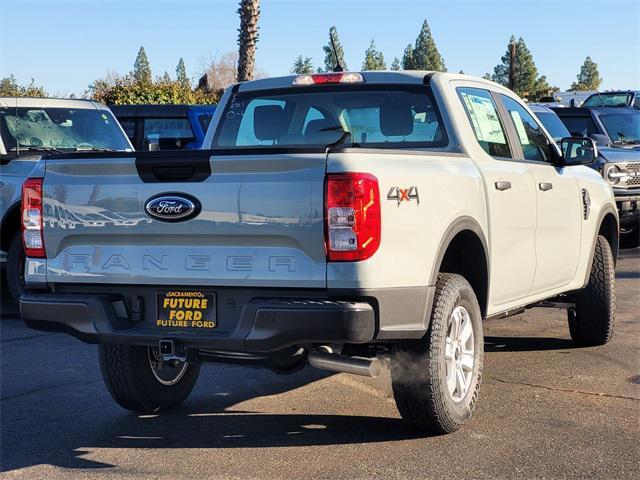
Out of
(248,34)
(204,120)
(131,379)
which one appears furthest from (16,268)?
(248,34)

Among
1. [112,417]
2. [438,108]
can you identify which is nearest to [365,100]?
[438,108]

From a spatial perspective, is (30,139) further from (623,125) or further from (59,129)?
(623,125)

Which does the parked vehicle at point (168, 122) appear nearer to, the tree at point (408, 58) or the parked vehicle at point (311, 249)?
the parked vehicle at point (311, 249)

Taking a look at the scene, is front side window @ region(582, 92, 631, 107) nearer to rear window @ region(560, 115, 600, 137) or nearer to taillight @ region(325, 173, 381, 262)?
rear window @ region(560, 115, 600, 137)

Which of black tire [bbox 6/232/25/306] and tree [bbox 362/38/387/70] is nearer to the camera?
black tire [bbox 6/232/25/306]

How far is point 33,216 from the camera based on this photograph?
5156 millimetres

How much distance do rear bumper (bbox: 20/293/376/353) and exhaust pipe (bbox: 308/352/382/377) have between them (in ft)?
0.89

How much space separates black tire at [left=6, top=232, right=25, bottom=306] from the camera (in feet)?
30.9

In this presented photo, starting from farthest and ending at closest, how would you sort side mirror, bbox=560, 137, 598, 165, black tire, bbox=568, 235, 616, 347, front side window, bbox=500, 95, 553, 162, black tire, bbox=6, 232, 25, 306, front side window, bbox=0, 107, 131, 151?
1. front side window, bbox=0, 107, 131, 151
2. black tire, bbox=6, 232, 25, 306
3. black tire, bbox=568, 235, 616, 347
4. side mirror, bbox=560, 137, 598, 165
5. front side window, bbox=500, 95, 553, 162

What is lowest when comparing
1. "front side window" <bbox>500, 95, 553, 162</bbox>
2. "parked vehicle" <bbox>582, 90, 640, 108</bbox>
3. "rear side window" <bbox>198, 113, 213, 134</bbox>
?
"front side window" <bbox>500, 95, 553, 162</bbox>

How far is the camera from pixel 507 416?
18.4 ft

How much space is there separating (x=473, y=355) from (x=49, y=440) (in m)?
2.32

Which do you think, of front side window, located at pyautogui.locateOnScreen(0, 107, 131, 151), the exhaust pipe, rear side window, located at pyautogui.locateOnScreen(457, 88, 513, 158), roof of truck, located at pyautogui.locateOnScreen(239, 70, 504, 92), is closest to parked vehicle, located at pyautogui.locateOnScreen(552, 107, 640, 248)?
front side window, located at pyautogui.locateOnScreen(0, 107, 131, 151)

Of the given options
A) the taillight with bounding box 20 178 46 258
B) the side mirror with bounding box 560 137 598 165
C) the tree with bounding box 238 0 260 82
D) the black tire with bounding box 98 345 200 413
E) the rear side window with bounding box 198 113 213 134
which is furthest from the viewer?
the tree with bounding box 238 0 260 82
